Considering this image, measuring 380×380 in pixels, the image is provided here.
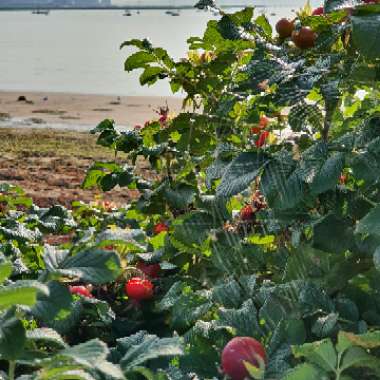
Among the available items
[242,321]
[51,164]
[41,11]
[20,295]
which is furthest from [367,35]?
[41,11]

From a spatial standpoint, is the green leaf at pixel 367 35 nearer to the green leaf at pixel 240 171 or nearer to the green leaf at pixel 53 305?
the green leaf at pixel 240 171

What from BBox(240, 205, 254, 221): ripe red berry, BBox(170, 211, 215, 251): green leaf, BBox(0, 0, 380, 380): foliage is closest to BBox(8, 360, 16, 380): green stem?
BBox(0, 0, 380, 380): foliage

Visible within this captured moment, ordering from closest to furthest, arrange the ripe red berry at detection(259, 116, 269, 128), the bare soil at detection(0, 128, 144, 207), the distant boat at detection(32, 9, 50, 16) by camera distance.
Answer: the ripe red berry at detection(259, 116, 269, 128)
the bare soil at detection(0, 128, 144, 207)
the distant boat at detection(32, 9, 50, 16)

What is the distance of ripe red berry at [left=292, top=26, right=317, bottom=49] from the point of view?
1.77 metres

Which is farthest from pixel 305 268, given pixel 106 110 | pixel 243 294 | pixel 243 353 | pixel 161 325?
pixel 106 110

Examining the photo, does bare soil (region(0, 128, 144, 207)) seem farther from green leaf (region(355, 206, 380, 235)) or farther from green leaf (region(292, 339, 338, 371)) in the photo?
green leaf (region(292, 339, 338, 371))

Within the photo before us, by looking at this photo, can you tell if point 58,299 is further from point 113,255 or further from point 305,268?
point 305,268

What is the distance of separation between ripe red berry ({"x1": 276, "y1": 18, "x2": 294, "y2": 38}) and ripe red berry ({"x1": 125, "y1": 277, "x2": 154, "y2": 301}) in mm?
792

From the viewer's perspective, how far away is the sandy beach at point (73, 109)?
17.5 metres

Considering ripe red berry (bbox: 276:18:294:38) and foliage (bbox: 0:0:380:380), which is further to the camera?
ripe red berry (bbox: 276:18:294:38)

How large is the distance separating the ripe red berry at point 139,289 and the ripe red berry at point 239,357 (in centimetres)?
109

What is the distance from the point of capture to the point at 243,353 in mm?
1161

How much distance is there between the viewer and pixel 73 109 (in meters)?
21.0

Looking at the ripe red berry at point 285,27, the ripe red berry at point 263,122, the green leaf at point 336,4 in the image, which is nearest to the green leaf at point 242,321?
the green leaf at point 336,4
